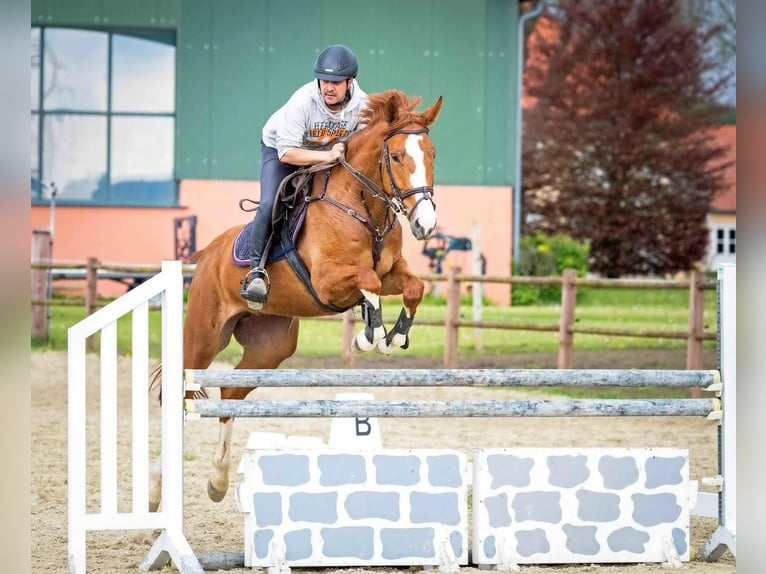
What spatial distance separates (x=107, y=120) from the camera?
51.8 ft

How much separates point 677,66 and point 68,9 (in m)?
11.8

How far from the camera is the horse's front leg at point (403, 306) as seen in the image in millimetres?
4219

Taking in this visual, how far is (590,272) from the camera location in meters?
21.2

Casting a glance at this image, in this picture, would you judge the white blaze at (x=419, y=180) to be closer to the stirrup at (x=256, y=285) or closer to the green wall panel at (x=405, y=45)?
the stirrup at (x=256, y=285)

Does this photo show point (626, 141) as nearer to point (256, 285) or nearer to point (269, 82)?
point (269, 82)

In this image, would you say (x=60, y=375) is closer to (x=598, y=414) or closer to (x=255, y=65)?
(x=255, y=65)

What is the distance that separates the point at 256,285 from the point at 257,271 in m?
0.06

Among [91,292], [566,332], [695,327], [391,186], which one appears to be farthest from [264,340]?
[91,292]

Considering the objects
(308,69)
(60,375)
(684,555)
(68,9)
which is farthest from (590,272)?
(684,555)

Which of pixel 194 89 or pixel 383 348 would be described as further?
pixel 194 89

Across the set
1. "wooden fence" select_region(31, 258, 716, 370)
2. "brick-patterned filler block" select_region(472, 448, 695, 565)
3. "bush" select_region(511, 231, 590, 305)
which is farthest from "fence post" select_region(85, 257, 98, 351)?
"brick-patterned filler block" select_region(472, 448, 695, 565)

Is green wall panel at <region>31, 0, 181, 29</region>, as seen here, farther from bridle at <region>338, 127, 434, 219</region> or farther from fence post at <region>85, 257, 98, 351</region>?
bridle at <region>338, 127, 434, 219</region>

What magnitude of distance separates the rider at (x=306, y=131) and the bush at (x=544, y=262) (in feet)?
37.2

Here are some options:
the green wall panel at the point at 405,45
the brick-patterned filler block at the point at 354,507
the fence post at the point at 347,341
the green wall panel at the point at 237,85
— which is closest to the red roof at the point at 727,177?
the green wall panel at the point at 405,45
